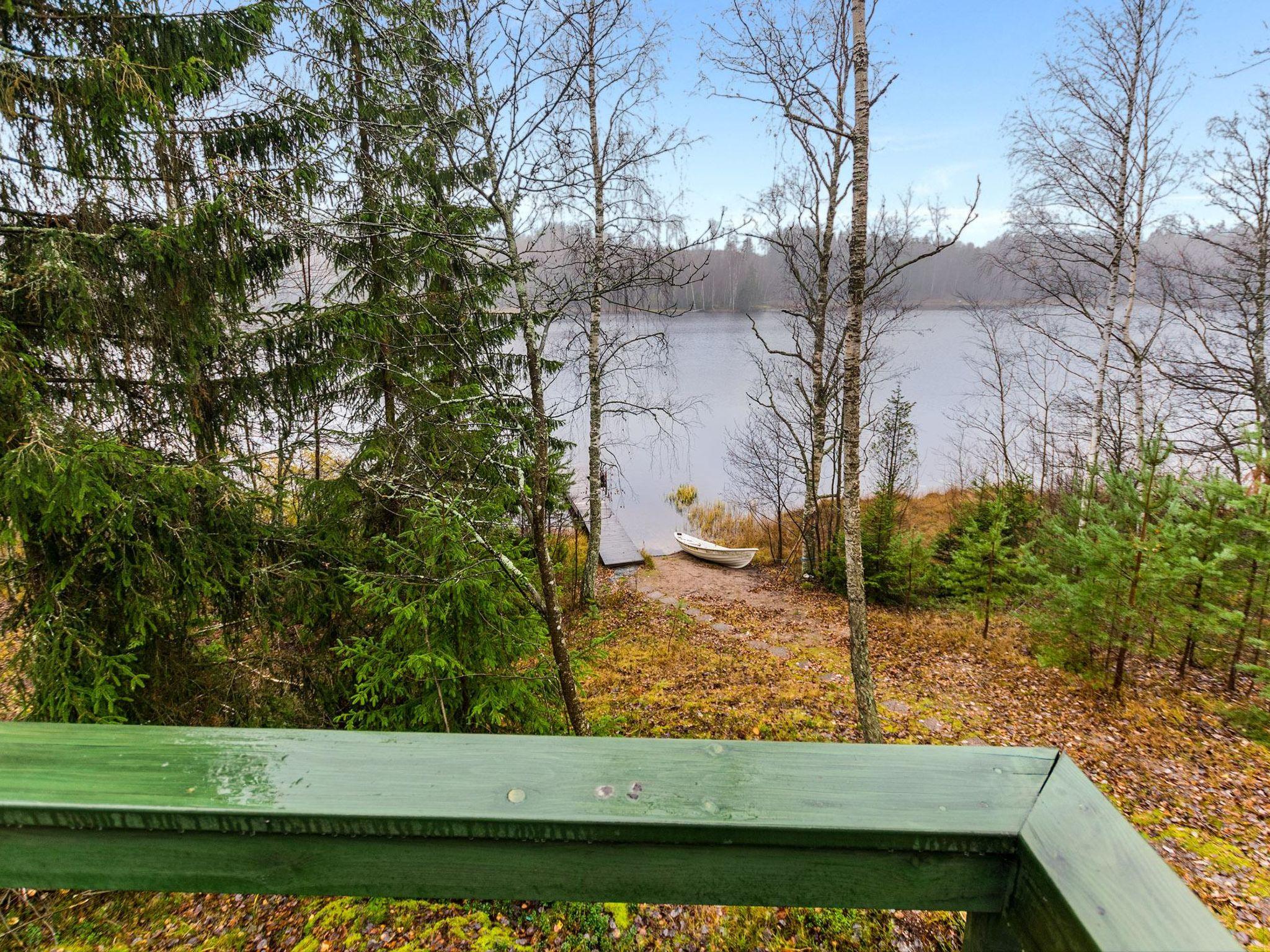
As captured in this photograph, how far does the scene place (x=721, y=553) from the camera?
1295cm

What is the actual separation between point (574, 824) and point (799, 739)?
20.7ft

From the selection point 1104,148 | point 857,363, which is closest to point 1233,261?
point 1104,148

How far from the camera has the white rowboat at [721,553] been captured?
42.3 ft

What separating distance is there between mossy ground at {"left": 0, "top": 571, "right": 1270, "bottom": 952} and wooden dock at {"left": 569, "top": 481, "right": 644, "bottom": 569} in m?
1.69

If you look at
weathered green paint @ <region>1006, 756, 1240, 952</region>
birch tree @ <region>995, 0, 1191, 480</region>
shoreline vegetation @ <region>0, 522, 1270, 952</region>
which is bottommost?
shoreline vegetation @ <region>0, 522, 1270, 952</region>

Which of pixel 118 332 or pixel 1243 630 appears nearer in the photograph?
pixel 118 332

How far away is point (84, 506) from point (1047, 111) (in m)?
12.4

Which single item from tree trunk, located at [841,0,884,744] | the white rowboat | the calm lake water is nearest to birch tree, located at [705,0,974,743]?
tree trunk, located at [841,0,884,744]

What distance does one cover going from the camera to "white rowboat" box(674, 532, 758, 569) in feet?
42.3

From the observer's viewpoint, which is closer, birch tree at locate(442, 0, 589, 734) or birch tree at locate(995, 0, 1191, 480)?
birch tree at locate(442, 0, 589, 734)

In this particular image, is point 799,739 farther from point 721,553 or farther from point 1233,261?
point 1233,261

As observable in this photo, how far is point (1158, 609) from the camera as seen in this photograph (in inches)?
221

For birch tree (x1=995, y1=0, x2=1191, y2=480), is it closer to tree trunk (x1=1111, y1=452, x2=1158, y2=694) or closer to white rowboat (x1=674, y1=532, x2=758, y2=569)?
tree trunk (x1=1111, y1=452, x2=1158, y2=694)

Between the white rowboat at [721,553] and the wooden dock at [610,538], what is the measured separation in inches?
51.5
